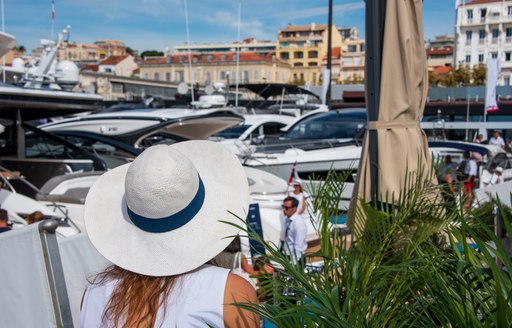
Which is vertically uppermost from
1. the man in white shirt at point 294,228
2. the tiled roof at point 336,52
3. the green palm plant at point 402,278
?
the tiled roof at point 336,52

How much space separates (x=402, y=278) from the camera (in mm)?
2242

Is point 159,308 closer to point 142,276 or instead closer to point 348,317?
point 142,276

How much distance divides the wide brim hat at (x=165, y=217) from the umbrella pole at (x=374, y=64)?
2116mm

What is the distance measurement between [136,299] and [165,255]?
0.17 metres

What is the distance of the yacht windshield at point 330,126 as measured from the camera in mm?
13000

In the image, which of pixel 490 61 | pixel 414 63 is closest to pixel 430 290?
pixel 414 63

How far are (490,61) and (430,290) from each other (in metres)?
19.0

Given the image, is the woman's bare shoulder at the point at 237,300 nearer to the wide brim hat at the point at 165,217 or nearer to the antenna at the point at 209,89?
the wide brim hat at the point at 165,217

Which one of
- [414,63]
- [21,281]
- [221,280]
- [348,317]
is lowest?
[21,281]

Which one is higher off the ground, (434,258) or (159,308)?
(434,258)

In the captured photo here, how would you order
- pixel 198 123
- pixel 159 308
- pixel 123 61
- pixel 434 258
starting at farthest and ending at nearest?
pixel 123 61, pixel 198 123, pixel 434 258, pixel 159 308

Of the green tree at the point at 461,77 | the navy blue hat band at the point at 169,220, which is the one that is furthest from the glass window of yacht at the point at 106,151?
the green tree at the point at 461,77

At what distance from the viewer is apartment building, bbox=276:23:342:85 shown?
10862cm

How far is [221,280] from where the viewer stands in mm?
1876
